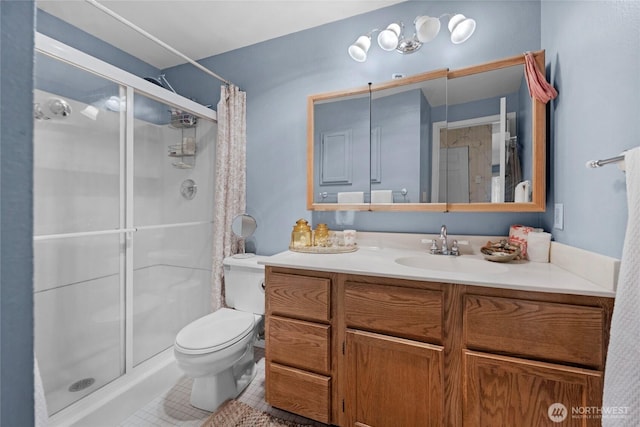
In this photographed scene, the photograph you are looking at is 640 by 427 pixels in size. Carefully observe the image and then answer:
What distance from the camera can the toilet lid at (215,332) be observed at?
4.66 feet

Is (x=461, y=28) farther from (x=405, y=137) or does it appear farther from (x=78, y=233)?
(x=78, y=233)

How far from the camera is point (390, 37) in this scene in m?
1.64

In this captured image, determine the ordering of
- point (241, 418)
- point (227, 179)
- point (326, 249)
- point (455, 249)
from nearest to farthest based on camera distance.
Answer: point (241, 418) → point (455, 249) → point (326, 249) → point (227, 179)

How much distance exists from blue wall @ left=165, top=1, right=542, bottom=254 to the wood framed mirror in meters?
0.11

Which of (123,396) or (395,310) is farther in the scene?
(123,396)

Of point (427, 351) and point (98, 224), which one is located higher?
point (98, 224)

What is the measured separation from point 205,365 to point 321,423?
665 millimetres

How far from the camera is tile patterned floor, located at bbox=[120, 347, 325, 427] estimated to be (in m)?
1.45

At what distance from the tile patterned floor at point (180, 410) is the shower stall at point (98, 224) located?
0.68 feet

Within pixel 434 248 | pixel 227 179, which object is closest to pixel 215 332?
pixel 227 179

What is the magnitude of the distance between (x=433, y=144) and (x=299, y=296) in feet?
3.80

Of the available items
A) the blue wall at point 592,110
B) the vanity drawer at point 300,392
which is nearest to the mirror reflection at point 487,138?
the blue wall at point 592,110

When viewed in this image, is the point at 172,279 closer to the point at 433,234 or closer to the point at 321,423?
the point at 321,423

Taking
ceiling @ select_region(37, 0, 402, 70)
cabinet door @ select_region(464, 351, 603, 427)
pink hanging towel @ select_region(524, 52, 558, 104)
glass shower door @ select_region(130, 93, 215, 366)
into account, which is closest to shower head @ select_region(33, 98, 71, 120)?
glass shower door @ select_region(130, 93, 215, 366)
